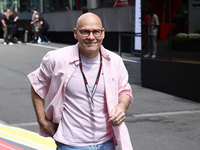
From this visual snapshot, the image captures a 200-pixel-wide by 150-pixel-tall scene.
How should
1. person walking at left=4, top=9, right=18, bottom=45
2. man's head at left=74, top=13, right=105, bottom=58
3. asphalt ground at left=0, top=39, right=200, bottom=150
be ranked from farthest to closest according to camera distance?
person walking at left=4, top=9, right=18, bottom=45 → asphalt ground at left=0, top=39, right=200, bottom=150 → man's head at left=74, top=13, right=105, bottom=58

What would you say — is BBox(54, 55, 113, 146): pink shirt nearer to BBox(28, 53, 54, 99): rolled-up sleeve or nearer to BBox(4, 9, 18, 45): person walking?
BBox(28, 53, 54, 99): rolled-up sleeve

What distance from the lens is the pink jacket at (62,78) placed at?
2.90 m

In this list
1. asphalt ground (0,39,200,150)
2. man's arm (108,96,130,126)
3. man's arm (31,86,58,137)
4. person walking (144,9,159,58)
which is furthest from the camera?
person walking (144,9,159,58)

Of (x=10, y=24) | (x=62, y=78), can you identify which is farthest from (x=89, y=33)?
(x=10, y=24)

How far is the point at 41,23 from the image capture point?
82.1 feet

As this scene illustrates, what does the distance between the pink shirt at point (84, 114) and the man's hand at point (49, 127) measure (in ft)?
0.40

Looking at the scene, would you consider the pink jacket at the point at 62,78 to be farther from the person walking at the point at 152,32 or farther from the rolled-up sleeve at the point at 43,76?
the person walking at the point at 152,32

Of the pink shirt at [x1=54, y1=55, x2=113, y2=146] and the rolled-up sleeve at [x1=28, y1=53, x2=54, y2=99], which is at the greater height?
the rolled-up sleeve at [x1=28, y1=53, x2=54, y2=99]

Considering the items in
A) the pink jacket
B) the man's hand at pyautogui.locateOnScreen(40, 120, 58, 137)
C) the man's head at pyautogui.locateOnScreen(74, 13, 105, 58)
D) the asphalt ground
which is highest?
the man's head at pyautogui.locateOnScreen(74, 13, 105, 58)

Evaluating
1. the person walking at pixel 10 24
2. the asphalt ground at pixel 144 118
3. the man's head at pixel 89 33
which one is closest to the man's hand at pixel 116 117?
the man's head at pixel 89 33

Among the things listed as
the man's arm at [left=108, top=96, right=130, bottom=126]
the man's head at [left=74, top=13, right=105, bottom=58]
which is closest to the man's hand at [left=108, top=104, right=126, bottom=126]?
the man's arm at [left=108, top=96, right=130, bottom=126]

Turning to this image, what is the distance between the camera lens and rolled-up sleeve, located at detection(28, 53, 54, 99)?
293 cm

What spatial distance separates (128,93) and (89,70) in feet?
1.19

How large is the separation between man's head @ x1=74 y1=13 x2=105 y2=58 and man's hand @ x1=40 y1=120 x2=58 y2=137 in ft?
1.96
